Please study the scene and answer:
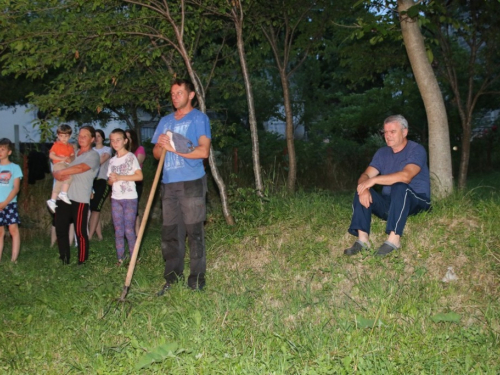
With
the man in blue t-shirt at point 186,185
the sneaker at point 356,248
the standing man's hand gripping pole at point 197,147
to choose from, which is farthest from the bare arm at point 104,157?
the sneaker at point 356,248

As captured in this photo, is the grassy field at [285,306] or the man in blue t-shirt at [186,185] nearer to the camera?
the grassy field at [285,306]

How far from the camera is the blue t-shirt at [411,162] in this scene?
6.89 meters

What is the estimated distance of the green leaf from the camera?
5160mm

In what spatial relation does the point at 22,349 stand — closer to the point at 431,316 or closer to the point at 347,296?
the point at 347,296

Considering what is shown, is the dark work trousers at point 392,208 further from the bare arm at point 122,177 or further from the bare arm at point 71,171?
the bare arm at point 71,171

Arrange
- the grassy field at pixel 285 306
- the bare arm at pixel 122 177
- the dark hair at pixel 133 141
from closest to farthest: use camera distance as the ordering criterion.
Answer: the grassy field at pixel 285 306, the bare arm at pixel 122 177, the dark hair at pixel 133 141

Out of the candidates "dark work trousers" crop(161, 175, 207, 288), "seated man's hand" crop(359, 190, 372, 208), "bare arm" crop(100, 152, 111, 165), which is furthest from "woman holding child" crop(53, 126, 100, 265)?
"seated man's hand" crop(359, 190, 372, 208)

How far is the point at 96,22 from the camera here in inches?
363

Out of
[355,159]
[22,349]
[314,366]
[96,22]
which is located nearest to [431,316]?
[314,366]

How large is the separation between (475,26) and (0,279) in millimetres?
11382

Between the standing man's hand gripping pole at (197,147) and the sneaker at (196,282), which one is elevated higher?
the standing man's hand gripping pole at (197,147)

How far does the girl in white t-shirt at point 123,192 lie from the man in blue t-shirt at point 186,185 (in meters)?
1.81

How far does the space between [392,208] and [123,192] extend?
3.58 metres

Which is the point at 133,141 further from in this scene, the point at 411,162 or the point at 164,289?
the point at 411,162
